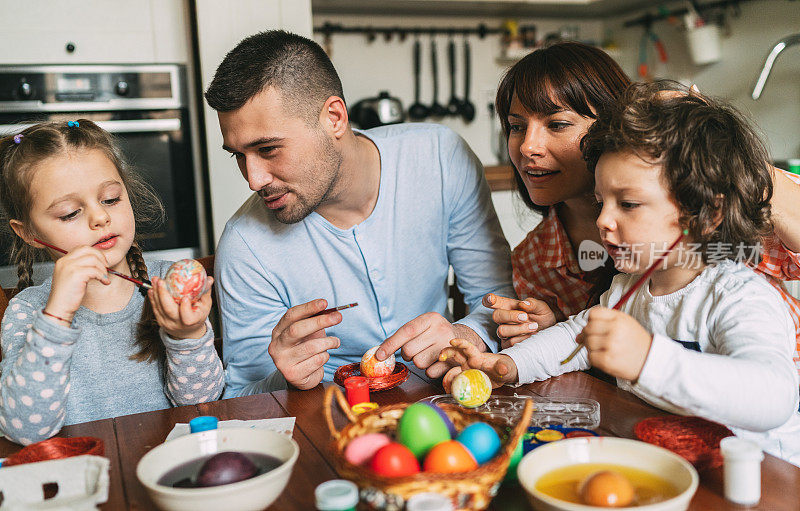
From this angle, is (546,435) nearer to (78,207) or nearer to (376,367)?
(376,367)

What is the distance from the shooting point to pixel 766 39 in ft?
10.2

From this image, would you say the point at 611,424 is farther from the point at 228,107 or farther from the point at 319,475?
the point at 228,107

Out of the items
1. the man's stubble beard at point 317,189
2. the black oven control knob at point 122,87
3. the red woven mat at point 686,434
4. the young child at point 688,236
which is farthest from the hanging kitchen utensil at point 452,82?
the red woven mat at point 686,434

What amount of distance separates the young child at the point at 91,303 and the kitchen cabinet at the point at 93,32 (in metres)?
1.36

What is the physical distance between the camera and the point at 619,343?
902mm

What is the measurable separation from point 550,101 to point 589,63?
13 centimetres

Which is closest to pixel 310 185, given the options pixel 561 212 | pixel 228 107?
pixel 228 107

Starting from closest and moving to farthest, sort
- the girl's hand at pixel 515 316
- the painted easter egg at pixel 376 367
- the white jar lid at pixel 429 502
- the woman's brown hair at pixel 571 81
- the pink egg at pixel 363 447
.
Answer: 1. the white jar lid at pixel 429 502
2. the pink egg at pixel 363 447
3. the painted easter egg at pixel 376 367
4. the girl's hand at pixel 515 316
5. the woman's brown hair at pixel 571 81

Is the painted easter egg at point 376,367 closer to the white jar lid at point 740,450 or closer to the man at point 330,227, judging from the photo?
the man at point 330,227

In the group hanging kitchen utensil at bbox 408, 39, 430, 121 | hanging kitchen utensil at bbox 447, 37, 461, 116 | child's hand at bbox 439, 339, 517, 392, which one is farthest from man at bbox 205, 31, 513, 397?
hanging kitchen utensil at bbox 447, 37, 461, 116

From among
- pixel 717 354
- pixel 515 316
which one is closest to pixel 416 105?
pixel 515 316

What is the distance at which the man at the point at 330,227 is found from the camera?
1.54m

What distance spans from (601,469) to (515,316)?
59 cm

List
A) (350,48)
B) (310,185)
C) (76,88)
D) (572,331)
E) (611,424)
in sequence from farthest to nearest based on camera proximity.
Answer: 1. (350,48)
2. (76,88)
3. (310,185)
4. (572,331)
5. (611,424)
